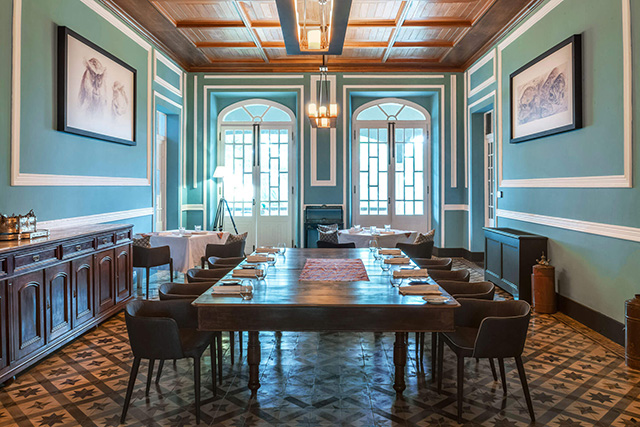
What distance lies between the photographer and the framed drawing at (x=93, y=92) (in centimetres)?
520

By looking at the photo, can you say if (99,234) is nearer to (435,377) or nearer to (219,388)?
(219,388)

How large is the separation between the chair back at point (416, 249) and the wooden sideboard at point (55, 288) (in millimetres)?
3344

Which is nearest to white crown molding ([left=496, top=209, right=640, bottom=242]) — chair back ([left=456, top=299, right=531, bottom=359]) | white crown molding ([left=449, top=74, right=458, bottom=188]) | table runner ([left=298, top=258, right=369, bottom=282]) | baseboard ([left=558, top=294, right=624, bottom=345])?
baseboard ([left=558, top=294, right=624, bottom=345])

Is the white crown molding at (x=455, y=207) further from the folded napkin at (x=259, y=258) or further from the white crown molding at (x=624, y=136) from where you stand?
the folded napkin at (x=259, y=258)

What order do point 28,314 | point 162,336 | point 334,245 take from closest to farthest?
1. point 162,336
2. point 28,314
3. point 334,245

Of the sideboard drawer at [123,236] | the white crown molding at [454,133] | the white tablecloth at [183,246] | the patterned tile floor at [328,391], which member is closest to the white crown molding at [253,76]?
the white crown molding at [454,133]

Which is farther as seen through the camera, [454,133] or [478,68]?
[454,133]

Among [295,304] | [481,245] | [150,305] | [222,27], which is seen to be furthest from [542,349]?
[222,27]

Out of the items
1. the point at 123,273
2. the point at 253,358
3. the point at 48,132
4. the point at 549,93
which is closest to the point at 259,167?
the point at 123,273

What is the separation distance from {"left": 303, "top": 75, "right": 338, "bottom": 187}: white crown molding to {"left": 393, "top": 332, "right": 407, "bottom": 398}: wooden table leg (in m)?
6.89

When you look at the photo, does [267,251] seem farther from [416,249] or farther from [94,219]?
[94,219]

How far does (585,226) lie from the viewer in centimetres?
503

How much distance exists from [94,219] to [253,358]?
3.79 m

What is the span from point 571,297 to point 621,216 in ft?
4.25
